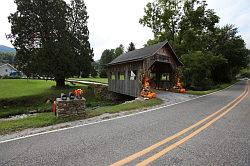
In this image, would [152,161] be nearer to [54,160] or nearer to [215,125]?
[54,160]

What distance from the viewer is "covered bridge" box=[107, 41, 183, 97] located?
17750mm

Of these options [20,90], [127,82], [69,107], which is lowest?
[20,90]

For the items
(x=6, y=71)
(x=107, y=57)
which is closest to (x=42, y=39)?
(x=6, y=71)

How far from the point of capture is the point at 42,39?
2686 cm

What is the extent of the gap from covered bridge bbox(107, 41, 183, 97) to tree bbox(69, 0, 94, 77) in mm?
5273

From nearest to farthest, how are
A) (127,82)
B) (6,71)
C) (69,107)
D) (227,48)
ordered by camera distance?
1. (69,107)
2. (127,82)
3. (227,48)
4. (6,71)

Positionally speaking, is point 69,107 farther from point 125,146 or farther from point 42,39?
point 42,39

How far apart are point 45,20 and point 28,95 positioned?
31.9 ft

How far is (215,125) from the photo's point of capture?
23.9ft

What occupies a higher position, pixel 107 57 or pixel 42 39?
pixel 107 57

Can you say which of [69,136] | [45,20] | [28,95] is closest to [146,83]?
[69,136]

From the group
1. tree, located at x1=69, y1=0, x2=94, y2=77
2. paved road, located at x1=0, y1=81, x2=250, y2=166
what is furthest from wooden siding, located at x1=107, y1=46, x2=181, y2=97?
paved road, located at x1=0, y1=81, x2=250, y2=166

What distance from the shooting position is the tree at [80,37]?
94.7 ft

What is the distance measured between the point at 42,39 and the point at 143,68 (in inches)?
633
